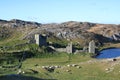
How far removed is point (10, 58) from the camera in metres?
121

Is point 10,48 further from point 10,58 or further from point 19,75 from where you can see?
point 19,75

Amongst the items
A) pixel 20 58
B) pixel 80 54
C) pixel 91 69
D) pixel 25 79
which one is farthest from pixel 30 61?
pixel 25 79

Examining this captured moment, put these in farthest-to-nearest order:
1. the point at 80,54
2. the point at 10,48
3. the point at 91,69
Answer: the point at 10,48, the point at 80,54, the point at 91,69

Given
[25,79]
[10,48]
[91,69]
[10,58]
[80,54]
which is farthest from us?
[10,48]

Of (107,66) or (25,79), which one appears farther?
(107,66)

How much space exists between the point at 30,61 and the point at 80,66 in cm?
2803

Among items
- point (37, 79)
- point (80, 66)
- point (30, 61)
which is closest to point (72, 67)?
point (80, 66)

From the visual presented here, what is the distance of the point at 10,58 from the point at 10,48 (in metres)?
27.6

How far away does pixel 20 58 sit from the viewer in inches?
4909

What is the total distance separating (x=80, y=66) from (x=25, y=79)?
23424mm

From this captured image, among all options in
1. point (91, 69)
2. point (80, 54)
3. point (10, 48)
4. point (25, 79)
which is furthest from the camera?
point (10, 48)

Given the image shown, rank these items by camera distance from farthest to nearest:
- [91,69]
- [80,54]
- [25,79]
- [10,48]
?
1. [10,48]
2. [80,54]
3. [91,69]
4. [25,79]

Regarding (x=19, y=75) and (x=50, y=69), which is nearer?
(x=19, y=75)

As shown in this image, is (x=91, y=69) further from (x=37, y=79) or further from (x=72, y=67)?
(x=37, y=79)
